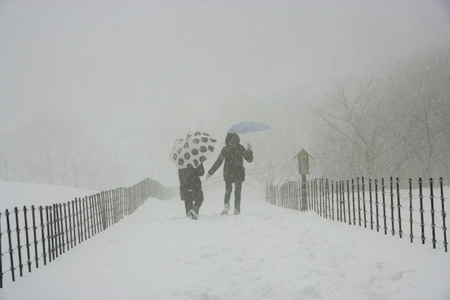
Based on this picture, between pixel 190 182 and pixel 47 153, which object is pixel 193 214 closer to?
pixel 190 182

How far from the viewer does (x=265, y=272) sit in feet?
17.2

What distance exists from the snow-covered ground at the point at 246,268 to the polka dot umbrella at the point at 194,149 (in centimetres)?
243

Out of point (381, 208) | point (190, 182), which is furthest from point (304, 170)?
point (190, 182)

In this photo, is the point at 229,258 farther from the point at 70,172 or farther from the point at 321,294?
the point at 70,172

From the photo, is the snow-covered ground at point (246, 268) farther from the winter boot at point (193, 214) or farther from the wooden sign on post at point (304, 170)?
the wooden sign on post at point (304, 170)

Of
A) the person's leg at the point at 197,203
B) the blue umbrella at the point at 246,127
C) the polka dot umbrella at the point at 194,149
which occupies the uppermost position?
the blue umbrella at the point at 246,127

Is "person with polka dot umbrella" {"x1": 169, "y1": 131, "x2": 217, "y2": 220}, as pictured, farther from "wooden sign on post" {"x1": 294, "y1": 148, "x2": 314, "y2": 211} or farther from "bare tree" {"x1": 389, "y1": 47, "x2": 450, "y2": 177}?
"bare tree" {"x1": 389, "y1": 47, "x2": 450, "y2": 177}

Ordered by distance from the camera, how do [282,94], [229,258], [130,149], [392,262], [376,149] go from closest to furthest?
[392,262], [229,258], [376,149], [282,94], [130,149]

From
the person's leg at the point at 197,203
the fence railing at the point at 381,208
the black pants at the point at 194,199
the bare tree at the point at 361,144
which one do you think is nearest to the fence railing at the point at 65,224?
the black pants at the point at 194,199

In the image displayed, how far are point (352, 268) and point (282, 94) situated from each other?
54.8m

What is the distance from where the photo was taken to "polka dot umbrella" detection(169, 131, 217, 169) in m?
9.81

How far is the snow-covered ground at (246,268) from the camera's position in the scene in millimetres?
4359

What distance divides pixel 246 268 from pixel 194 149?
4793 millimetres

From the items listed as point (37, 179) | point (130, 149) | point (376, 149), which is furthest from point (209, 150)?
point (130, 149)
